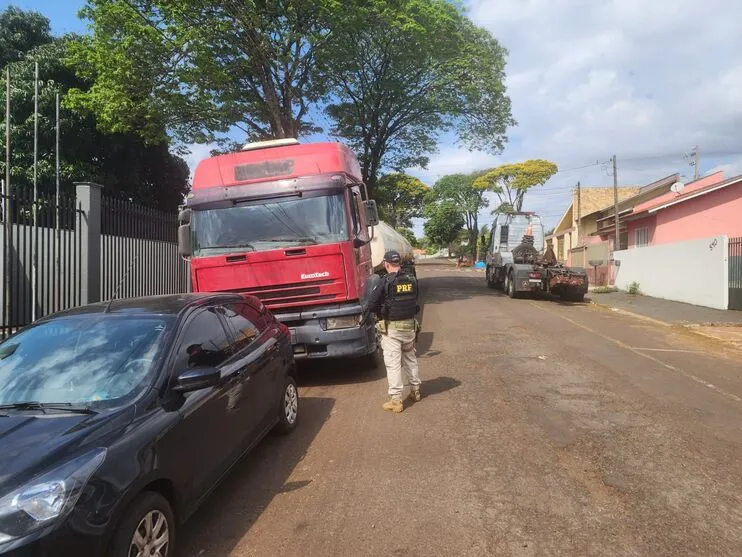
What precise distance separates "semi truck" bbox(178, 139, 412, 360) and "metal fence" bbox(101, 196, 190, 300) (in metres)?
3.77

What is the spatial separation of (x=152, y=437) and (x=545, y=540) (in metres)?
2.34

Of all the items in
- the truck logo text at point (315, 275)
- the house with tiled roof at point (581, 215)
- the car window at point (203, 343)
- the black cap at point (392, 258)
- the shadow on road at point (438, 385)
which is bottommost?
the shadow on road at point (438, 385)

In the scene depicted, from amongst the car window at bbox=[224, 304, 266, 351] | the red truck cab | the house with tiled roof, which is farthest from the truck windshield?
the house with tiled roof

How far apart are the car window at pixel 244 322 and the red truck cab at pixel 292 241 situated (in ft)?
5.78

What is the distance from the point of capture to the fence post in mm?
9844

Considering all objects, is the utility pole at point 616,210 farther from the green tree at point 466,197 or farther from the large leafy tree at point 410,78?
the green tree at point 466,197

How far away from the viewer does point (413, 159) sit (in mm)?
A: 27000

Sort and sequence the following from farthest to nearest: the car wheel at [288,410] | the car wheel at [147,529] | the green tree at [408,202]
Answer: the green tree at [408,202] < the car wheel at [288,410] < the car wheel at [147,529]

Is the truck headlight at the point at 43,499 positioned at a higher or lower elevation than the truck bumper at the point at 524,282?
lower

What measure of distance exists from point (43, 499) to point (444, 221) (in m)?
63.0

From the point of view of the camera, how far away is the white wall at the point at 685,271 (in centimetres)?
1579

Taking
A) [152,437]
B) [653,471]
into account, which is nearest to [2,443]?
[152,437]

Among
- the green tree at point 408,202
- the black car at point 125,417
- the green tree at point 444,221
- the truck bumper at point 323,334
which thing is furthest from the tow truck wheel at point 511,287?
the green tree at point 444,221

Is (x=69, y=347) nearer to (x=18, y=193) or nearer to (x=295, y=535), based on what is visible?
(x=295, y=535)
